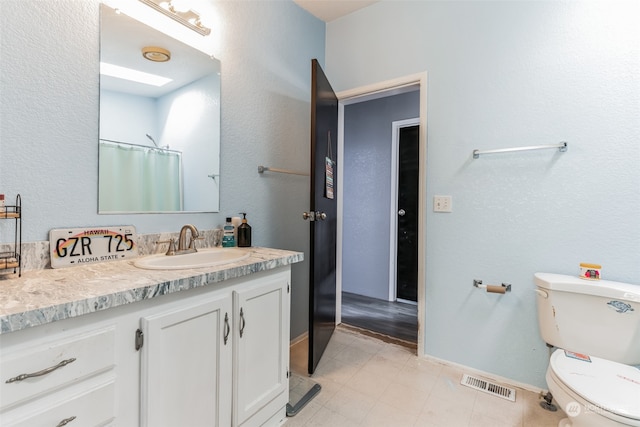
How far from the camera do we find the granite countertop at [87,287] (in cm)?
70

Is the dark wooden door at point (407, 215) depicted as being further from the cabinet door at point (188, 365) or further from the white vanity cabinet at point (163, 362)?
the cabinet door at point (188, 365)

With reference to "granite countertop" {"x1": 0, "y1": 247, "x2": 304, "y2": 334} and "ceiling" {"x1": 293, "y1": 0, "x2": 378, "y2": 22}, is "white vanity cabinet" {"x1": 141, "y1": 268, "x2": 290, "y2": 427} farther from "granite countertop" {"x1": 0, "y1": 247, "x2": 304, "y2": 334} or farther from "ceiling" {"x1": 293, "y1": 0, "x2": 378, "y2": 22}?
"ceiling" {"x1": 293, "y1": 0, "x2": 378, "y2": 22}

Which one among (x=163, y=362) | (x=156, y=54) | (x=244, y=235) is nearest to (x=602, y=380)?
(x=163, y=362)

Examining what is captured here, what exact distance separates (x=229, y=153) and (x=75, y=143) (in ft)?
2.54

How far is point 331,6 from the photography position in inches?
93.1

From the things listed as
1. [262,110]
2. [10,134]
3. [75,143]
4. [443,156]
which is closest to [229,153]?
[262,110]

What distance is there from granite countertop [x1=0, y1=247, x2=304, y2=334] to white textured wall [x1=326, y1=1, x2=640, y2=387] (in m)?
1.45

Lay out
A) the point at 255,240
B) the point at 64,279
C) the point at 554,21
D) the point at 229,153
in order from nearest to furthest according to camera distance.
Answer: the point at 64,279 → the point at 554,21 → the point at 229,153 → the point at 255,240

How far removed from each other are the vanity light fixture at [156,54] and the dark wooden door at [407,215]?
97.7 inches

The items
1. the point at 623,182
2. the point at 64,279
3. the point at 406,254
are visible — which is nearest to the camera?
the point at 64,279

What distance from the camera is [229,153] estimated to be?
6.05 ft

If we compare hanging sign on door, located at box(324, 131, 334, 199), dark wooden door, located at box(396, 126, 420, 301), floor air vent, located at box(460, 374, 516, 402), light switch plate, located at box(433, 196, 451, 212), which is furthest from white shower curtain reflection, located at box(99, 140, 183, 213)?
dark wooden door, located at box(396, 126, 420, 301)

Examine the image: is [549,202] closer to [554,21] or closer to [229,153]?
[554,21]

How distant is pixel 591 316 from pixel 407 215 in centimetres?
197
